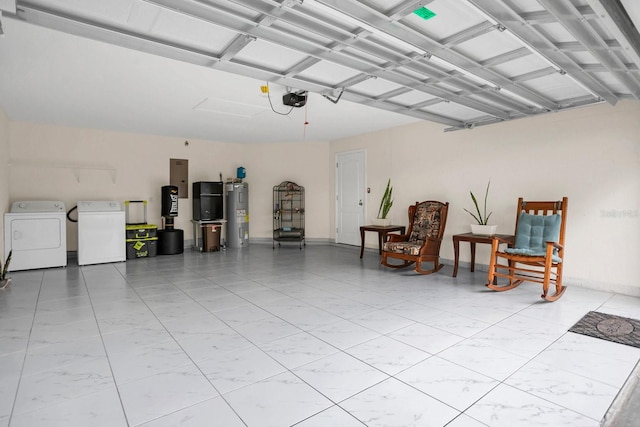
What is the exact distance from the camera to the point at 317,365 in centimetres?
237

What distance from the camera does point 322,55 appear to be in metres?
2.86

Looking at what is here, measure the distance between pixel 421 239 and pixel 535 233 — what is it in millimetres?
1632

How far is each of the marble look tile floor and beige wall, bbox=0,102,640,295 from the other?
890 mm

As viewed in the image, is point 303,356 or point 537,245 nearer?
point 303,356

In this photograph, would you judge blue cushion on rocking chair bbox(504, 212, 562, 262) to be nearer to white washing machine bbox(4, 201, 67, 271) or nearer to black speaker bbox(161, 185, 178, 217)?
black speaker bbox(161, 185, 178, 217)

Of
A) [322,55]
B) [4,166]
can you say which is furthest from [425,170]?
[4,166]

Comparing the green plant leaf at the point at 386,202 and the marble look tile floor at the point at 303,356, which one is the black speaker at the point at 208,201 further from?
the green plant leaf at the point at 386,202

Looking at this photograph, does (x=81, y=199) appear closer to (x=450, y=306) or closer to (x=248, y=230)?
(x=248, y=230)

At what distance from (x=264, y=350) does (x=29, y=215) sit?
5017 millimetres

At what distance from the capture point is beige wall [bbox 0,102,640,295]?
420 cm

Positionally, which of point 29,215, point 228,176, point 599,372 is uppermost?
point 228,176

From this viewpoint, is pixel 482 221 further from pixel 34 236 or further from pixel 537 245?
pixel 34 236

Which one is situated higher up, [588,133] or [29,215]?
[588,133]

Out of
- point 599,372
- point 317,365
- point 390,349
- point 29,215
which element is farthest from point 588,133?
point 29,215
